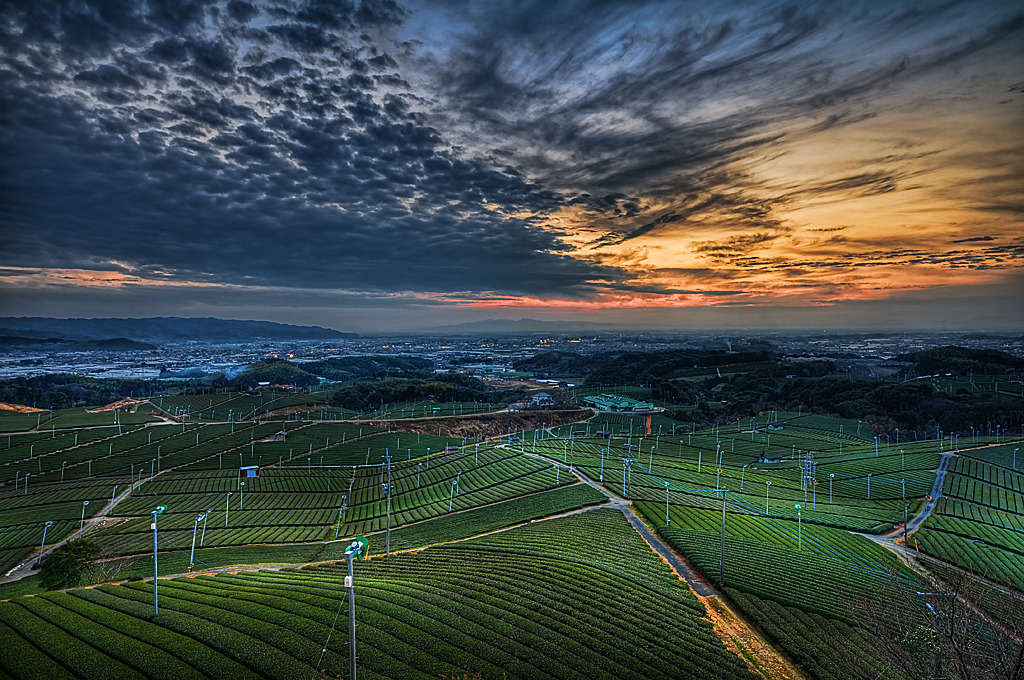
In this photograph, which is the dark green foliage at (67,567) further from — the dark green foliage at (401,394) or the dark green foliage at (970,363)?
the dark green foliage at (970,363)

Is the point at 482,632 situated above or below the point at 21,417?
above

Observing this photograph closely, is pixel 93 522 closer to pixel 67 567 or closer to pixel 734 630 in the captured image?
pixel 67 567

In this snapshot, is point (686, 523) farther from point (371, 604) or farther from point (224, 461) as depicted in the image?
point (224, 461)

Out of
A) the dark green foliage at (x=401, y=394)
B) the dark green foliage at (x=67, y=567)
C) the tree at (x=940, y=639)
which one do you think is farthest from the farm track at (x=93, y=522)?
the tree at (x=940, y=639)

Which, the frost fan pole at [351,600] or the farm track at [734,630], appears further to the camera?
the farm track at [734,630]

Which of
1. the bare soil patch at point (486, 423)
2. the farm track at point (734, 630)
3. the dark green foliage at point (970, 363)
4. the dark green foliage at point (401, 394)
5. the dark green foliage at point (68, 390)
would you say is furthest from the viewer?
the dark green foliage at point (970, 363)

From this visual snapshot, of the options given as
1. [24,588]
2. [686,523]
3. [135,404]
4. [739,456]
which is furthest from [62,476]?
[739,456]

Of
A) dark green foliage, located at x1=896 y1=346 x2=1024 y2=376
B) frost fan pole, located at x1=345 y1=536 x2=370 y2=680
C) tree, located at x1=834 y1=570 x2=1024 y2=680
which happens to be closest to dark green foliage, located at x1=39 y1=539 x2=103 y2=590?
frost fan pole, located at x1=345 y1=536 x2=370 y2=680

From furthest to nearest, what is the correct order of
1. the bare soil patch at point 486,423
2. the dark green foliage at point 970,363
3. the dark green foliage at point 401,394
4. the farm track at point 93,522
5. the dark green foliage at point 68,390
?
the dark green foliage at point 970,363 < the dark green foliage at point 401,394 < the dark green foliage at point 68,390 < the bare soil patch at point 486,423 < the farm track at point 93,522

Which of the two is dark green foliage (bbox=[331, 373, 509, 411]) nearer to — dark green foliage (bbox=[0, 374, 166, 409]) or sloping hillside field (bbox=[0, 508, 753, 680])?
dark green foliage (bbox=[0, 374, 166, 409])
